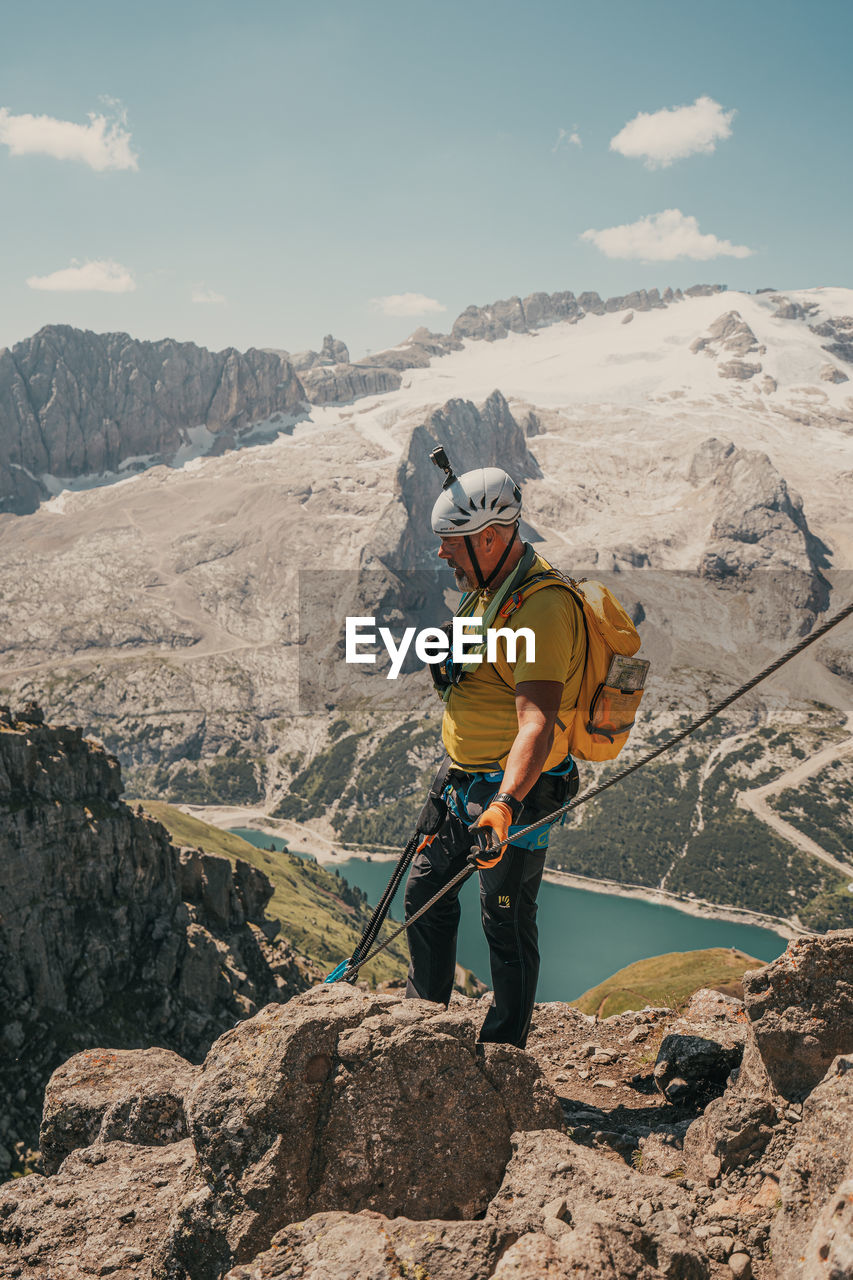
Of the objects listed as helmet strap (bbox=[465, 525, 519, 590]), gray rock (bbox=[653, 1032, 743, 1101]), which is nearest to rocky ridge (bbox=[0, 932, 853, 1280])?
gray rock (bbox=[653, 1032, 743, 1101])

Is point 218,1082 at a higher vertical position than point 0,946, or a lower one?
higher

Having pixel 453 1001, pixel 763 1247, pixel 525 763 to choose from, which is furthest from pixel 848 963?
pixel 453 1001

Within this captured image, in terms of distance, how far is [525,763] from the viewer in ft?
21.1

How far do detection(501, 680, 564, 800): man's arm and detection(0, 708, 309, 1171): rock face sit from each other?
195ft

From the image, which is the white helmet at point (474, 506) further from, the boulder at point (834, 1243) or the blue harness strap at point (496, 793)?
the boulder at point (834, 1243)

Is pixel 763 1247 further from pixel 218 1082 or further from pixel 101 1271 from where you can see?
pixel 101 1271

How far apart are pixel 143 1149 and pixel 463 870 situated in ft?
13.7

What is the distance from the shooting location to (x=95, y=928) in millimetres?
68375

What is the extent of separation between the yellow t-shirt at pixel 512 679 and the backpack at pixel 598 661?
0.08 meters

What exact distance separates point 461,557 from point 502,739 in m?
1.81

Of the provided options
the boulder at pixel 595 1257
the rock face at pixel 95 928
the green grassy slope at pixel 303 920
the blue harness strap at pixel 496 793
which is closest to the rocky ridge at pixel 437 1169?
the boulder at pixel 595 1257

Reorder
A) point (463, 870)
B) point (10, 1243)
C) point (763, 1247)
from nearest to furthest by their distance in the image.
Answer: point (763, 1247) < point (10, 1243) < point (463, 870)

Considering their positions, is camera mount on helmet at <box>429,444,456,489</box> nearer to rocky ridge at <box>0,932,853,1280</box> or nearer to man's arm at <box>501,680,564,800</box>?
man's arm at <box>501,680,564,800</box>

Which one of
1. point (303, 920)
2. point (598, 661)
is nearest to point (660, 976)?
point (598, 661)
